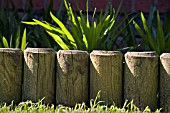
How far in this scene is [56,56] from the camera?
288cm

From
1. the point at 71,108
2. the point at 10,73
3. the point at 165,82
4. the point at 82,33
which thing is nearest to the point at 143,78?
the point at 165,82

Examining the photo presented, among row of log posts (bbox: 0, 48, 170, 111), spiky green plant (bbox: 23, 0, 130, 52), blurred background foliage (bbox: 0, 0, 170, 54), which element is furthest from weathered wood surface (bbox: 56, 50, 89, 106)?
blurred background foliage (bbox: 0, 0, 170, 54)

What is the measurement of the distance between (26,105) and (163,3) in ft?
6.98

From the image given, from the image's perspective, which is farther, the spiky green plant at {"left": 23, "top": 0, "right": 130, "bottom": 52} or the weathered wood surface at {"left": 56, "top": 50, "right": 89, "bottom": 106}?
the spiky green plant at {"left": 23, "top": 0, "right": 130, "bottom": 52}

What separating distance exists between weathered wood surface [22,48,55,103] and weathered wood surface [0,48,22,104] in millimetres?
67

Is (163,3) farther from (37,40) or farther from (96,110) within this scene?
(96,110)

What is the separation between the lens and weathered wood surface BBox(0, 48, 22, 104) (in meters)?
2.88

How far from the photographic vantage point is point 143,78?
8.94 ft

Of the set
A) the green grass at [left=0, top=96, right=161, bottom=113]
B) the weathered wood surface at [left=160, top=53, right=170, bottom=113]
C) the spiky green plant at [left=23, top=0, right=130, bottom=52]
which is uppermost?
the spiky green plant at [left=23, top=0, right=130, bottom=52]

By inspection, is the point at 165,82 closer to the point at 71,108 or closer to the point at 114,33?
the point at 71,108

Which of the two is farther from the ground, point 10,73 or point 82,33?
point 82,33

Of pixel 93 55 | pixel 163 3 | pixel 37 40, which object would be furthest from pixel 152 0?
pixel 93 55

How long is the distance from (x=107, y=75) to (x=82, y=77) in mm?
→ 186

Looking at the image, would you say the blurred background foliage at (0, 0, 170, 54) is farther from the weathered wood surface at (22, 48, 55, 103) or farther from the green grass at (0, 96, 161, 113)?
the green grass at (0, 96, 161, 113)
